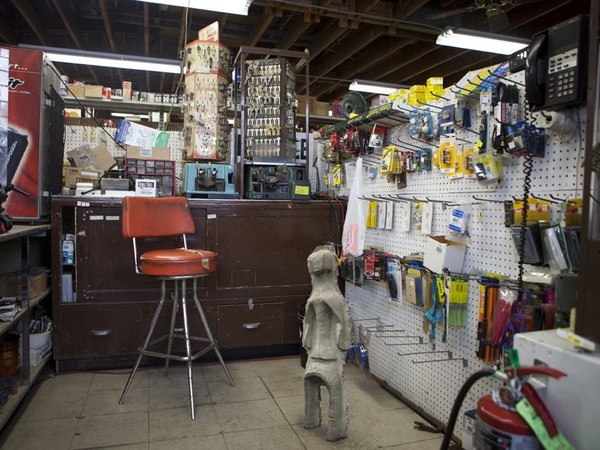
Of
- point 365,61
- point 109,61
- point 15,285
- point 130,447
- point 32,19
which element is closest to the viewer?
point 130,447

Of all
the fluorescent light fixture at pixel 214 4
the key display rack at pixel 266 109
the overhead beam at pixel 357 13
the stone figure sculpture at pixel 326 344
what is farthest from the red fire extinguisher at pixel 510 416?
the overhead beam at pixel 357 13

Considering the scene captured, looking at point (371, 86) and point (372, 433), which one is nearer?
point (372, 433)

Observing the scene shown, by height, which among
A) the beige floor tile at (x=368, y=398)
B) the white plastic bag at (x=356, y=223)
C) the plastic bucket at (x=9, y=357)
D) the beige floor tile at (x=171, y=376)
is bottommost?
the beige floor tile at (x=171, y=376)

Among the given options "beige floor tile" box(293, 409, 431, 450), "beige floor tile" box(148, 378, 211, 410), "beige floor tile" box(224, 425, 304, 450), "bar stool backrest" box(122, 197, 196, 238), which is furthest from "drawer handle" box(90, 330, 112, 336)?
"beige floor tile" box(293, 409, 431, 450)

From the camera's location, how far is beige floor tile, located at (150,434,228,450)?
2.09 m

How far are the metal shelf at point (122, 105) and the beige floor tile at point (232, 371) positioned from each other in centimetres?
282

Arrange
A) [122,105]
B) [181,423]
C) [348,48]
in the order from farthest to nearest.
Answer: [348,48] < [122,105] < [181,423]

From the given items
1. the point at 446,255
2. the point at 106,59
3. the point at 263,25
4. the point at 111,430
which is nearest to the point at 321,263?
the point at 446,255

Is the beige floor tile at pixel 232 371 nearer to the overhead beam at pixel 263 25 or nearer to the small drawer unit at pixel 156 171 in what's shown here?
the small drawer unit at pixel 156 171

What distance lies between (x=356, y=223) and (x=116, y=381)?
73.2 inches

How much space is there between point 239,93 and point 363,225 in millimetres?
1628

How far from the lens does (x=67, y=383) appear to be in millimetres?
2832

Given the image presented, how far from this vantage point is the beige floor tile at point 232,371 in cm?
296

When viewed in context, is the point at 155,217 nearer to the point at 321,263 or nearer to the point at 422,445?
the point at 321,263
